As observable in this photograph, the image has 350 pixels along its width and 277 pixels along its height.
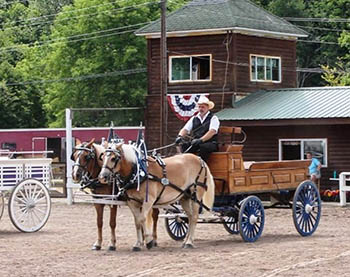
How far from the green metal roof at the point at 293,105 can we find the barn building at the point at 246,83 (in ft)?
0.12

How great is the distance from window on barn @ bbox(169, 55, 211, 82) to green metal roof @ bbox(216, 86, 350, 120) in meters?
2.17

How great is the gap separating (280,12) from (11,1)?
28801mm

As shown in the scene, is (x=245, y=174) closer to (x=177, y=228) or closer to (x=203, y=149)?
(x=203, y=149)

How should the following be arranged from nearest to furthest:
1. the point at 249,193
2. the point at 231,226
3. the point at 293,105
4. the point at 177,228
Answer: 1. the point at 249,193
2. the point at 177,228
3. the point at 231,226
4. the point at 293,105

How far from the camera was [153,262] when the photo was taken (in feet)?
45.3

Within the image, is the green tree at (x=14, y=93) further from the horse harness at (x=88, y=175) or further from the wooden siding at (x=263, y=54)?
the horse harness at (x=88, y=175)

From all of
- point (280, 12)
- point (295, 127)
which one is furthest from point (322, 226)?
point (280, 12)

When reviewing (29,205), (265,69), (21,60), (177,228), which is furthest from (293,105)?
(21,60)

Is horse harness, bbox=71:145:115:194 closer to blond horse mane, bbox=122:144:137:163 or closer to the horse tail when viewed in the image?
blond horse mane, bbox=122:144:137:163

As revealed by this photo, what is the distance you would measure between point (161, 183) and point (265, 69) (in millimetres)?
23106

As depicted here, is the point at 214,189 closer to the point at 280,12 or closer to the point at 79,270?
the point at 79,270

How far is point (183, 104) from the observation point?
35.7 m

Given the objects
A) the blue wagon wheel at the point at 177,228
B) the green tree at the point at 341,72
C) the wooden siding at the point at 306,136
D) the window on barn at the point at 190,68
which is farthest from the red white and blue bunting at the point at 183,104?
the blue wagon wheel at the point at 177,228

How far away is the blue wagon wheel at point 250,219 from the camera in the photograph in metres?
Result: 16.5
